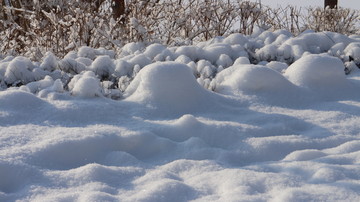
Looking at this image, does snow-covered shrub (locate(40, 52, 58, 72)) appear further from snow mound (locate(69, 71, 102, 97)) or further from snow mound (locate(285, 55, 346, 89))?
snow mound (locate(285, 55, 346, 89))

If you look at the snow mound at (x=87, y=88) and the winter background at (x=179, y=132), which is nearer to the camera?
the winter background at (x=179, y=132)

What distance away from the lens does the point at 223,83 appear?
13.1ft

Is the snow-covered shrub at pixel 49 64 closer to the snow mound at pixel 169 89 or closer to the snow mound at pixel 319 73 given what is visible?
the snow mound at pixel 169 89

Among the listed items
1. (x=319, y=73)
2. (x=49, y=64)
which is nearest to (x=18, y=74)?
(x=49, y=64)

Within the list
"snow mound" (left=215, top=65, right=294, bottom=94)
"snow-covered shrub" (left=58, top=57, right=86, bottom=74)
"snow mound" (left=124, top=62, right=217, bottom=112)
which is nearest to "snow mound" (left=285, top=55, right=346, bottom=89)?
"snow mound" (left=215, top=65, right=294, bottom=94)

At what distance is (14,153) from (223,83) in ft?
6.26

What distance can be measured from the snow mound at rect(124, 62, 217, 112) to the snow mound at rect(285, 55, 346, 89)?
0.91 metres

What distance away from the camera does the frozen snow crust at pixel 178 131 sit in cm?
228

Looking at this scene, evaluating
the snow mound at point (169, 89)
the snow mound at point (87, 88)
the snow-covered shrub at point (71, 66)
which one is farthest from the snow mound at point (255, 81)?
the snow-covered shrub at point (71, 66)

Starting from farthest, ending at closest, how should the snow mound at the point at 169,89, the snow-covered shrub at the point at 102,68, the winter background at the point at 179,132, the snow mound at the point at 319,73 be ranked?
1. the snow-covered shrub at the point at 102,68
2. the snow mound at the point at 319,73
3. the snow mound at the point at 169,89
4. the winter background at the point at 179,132

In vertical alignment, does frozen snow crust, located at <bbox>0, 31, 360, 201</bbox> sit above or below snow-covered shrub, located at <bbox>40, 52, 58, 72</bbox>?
below

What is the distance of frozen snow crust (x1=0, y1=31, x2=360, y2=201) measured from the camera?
2.28 metres

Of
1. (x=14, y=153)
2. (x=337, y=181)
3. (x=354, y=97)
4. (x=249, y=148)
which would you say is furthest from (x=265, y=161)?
(x=354, y=97)

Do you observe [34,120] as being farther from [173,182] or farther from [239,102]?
[239,102]
